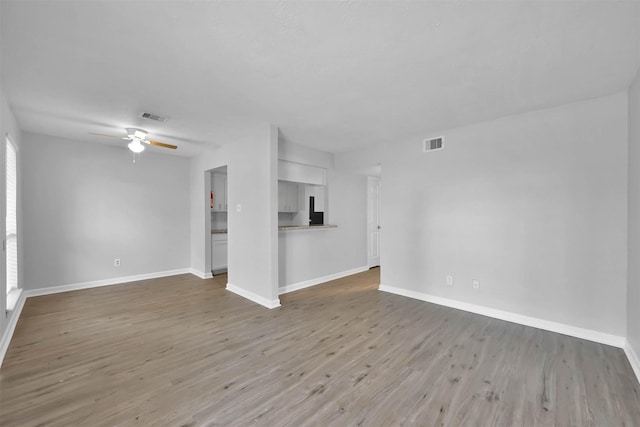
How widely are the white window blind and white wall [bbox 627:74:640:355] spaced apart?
6480 mm

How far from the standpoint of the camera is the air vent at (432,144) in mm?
3955

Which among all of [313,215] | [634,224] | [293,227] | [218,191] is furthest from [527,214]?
[218,191]

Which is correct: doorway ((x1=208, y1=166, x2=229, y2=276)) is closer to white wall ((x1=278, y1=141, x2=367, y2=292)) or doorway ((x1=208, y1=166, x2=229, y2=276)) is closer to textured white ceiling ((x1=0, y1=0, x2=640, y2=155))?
white wall ((x1=278, y1=141, x2=367, y2=292))

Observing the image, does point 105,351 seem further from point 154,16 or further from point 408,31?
point 408,31

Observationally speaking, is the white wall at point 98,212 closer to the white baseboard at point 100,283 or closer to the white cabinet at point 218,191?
the white baseboard at point 100,283

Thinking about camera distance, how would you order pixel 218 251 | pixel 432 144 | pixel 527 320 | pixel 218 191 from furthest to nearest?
pixel 218 191 < pixel 218 251 < pixel 432 144 < pixel 527 320

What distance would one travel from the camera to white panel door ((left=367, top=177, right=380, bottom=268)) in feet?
20.7

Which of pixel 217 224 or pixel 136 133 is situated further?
pixel 217 224

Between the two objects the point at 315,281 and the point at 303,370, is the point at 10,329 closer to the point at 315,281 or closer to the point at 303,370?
the point at 303,370

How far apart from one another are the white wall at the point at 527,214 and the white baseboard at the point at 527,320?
52 mm

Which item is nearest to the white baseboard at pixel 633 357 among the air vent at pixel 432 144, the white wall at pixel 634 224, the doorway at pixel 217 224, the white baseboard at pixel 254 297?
the white wall at pixel 634 224

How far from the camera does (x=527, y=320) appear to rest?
3.22m

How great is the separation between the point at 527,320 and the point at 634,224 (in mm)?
1429

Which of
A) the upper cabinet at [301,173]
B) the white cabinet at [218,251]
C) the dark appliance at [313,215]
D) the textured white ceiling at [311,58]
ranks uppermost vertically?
the textured white ceiling at [311,58]
